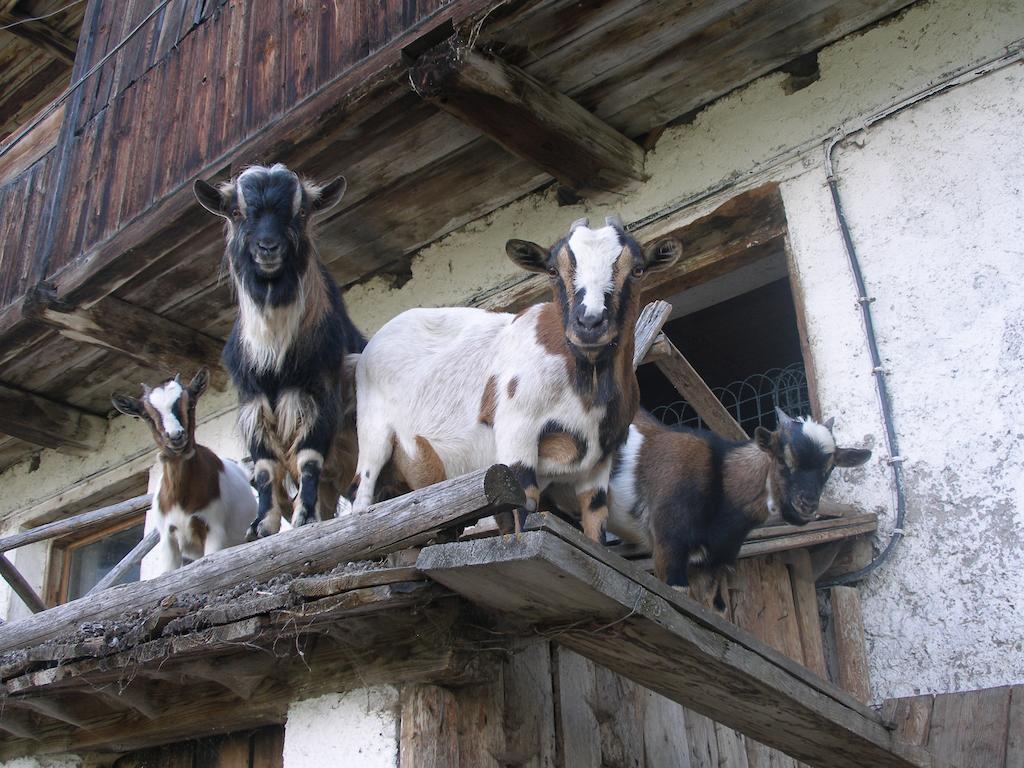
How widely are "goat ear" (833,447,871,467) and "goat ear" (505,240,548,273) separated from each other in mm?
1503

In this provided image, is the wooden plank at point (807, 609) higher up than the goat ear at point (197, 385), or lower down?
lower down

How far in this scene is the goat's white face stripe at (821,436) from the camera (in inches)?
180

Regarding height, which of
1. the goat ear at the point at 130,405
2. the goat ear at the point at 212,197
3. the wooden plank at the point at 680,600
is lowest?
the wooden plank at the point at 680,600

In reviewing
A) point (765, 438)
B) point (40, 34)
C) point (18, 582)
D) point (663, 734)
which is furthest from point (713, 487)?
point (40, 34)

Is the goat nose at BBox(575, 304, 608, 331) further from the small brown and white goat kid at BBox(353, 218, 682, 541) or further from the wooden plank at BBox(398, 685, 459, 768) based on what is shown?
the wooden plank at BBox(398, 685, 459, 768)

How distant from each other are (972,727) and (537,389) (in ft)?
6.15

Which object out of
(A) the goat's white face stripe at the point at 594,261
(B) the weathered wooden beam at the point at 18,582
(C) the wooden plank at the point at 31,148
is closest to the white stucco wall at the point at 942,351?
(A) the goat's white face stripe at the point at 594,261

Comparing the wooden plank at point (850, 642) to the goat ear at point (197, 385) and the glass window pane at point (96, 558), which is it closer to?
the goat ear at point (197, 385)

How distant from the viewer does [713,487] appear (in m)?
4.80

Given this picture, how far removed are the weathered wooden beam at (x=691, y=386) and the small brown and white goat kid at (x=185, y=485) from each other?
2.10 m

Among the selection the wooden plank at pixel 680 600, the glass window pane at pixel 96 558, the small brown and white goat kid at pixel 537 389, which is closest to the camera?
the wooden plank at pixel 680 600

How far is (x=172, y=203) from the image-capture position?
628 cm

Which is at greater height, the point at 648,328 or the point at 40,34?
the point at 40,34

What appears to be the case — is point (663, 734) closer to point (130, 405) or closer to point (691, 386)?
point (691, 386)
